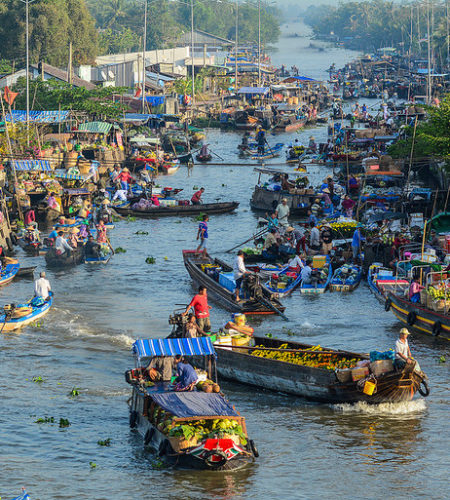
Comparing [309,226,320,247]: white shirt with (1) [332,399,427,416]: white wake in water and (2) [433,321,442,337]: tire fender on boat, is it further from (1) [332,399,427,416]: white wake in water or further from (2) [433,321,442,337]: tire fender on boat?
(1) [332,399,427,416]: white wake in water

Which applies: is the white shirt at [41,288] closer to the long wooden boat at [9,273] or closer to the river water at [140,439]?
the river water at [140,439]

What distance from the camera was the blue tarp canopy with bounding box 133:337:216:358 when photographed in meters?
20.1

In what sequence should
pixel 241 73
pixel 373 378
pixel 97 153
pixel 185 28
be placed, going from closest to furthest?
pixel 373 378, pixel 97 153, pixel 241 73, pixel 185 28

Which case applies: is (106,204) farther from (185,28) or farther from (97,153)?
(185,28)

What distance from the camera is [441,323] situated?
25688mm

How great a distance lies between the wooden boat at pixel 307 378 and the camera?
819 inches

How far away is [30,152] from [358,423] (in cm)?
3334

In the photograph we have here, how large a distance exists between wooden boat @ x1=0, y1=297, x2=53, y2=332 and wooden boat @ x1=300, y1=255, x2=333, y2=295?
28.3ft

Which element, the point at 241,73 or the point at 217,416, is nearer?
the point at 217,416

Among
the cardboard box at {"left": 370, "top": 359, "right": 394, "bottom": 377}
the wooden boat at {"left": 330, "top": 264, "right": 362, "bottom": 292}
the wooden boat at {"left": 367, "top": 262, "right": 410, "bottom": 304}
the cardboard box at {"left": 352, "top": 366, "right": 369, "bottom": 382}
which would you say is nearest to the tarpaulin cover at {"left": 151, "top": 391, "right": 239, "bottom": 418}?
the cardboard box at {"left": 352, "top": 366, "right": 369, "bottom": 382}

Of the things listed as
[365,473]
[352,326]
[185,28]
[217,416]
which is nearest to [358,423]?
[365,473]

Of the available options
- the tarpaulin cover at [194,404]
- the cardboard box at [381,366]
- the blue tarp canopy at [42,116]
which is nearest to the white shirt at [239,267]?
the cardboard box at [381,366]

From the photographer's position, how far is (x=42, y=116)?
191ft

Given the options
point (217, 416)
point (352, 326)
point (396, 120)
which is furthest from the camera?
point (396, 120)
